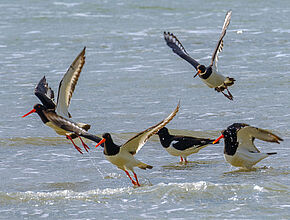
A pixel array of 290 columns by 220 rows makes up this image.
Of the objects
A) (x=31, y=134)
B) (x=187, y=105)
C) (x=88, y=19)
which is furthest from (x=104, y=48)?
(x=31, y=134)

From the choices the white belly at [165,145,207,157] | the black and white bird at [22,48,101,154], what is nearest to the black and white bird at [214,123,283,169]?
the white belly at [165,145,207,157]

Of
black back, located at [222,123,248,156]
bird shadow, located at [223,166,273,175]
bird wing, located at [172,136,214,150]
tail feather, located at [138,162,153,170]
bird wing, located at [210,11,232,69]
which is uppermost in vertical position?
bird wing, located at [210,11,232,69]

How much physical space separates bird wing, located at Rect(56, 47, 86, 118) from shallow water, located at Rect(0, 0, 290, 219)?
28.7 inches

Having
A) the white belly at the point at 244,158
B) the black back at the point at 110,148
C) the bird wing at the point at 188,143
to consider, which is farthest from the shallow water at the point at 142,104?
the black back at the point at 110,148

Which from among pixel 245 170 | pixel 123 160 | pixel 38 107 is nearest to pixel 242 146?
pixel 245 170

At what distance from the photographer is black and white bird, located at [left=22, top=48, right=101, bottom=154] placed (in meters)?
8.33

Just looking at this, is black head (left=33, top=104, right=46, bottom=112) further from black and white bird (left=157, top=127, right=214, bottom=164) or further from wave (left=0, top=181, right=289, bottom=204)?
wave (left=0, top=181, right=289, bottom=204)

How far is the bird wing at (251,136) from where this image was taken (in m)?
8.49

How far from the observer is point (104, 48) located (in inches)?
725

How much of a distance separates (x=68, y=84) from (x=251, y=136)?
272 centimetres

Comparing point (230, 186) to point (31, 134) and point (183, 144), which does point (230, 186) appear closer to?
point (183, 144)

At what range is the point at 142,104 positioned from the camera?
12727 millimetres

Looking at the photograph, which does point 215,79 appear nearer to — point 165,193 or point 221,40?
point 221,40

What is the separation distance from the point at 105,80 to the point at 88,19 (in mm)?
8776
